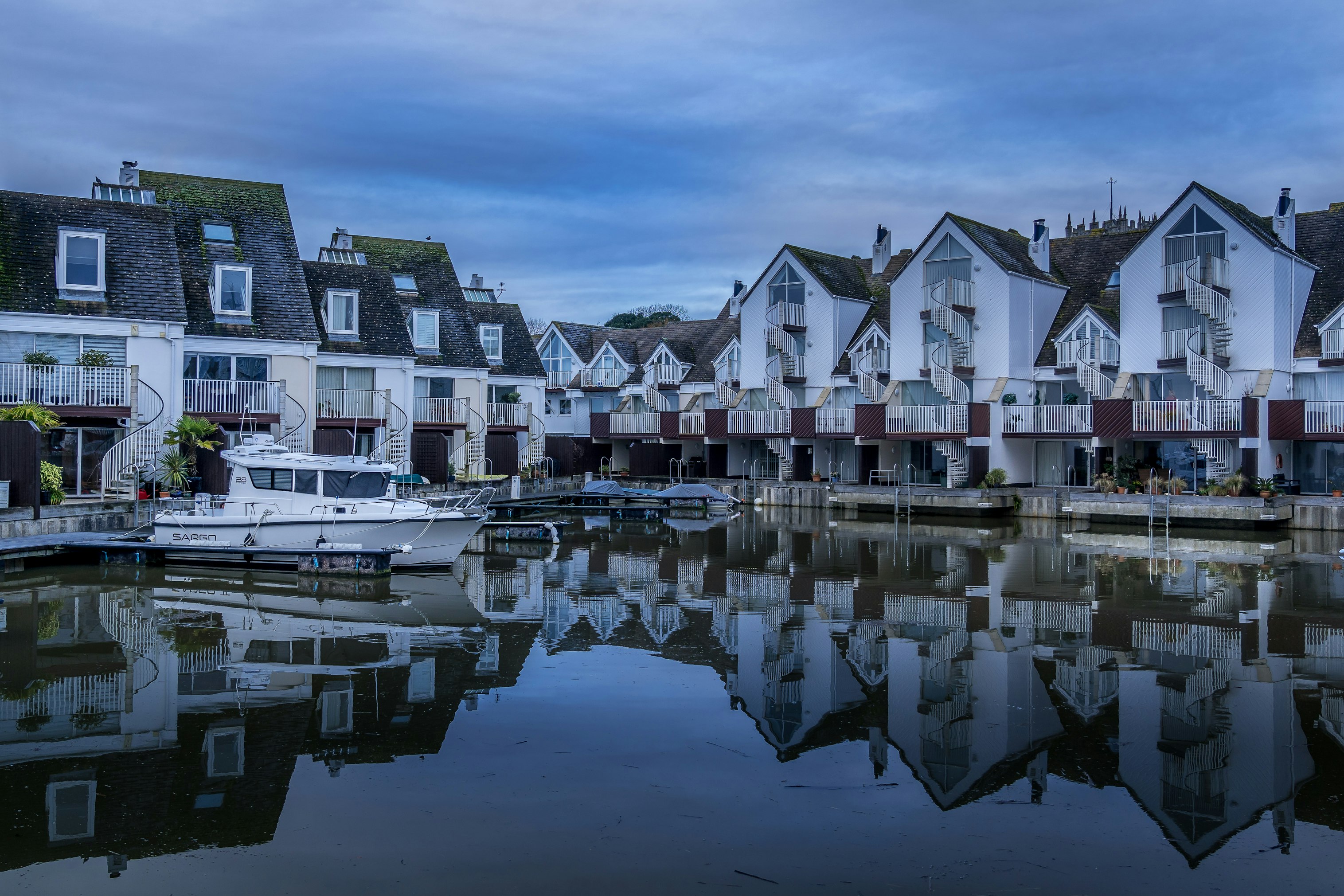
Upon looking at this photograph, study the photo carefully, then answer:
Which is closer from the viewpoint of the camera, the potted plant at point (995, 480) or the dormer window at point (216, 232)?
the dormer window at point (216, 232)

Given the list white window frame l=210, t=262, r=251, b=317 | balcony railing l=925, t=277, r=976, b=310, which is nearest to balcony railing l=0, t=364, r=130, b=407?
white window frame l=210, t=262, r=251, b=317

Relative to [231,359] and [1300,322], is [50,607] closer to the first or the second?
[231,359]

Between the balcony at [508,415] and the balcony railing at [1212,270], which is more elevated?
the balcony railing at [1212,270]

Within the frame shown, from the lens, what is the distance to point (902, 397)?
156ft

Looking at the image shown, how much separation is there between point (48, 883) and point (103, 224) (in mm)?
30944

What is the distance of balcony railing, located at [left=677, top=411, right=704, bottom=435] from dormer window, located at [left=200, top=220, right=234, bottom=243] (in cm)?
2349

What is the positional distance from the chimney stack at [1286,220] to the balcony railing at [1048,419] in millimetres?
9870

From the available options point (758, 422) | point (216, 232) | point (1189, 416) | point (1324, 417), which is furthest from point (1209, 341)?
point (216, 232)

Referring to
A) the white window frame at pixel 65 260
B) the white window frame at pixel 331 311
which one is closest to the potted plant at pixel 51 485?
the white window frame at pixel 65 260

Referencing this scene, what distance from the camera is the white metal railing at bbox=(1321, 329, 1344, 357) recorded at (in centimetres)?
3797

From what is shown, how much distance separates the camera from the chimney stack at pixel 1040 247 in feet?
157

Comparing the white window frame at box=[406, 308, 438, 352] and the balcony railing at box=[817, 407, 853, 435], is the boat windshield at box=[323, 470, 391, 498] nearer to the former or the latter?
the white window frame at box=[406, 308, 438, 352]

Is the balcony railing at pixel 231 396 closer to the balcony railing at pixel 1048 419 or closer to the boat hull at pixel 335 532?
the boat hull at pixel 335 532

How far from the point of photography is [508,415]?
46.3 meters
